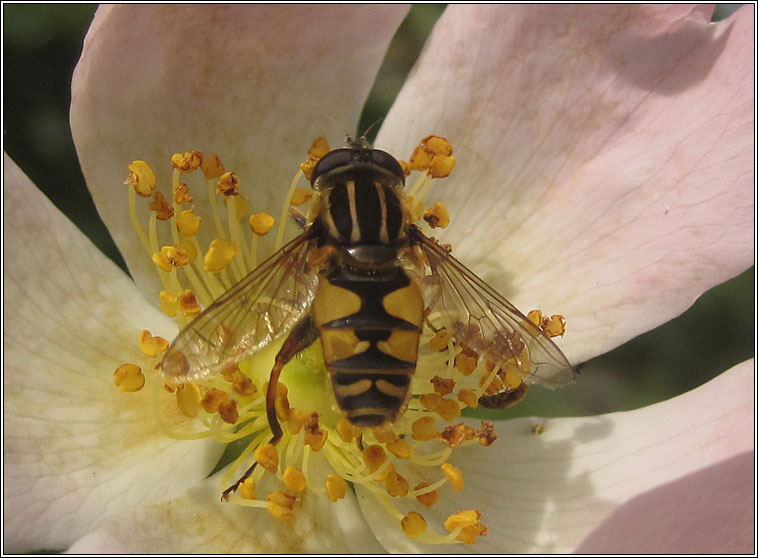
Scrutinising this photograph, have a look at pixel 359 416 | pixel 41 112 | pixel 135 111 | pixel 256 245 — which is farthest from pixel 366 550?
pixel 41 112

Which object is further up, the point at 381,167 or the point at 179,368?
the point at 381,167

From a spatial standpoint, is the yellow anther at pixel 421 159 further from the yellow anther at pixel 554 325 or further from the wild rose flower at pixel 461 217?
the yellow anther at pixel 554 325

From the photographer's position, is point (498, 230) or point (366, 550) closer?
point (366, 550)

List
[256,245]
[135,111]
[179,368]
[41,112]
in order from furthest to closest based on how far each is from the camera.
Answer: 1. [41,112]
2. [256,245]
3. [135,111]
4. [179,368]

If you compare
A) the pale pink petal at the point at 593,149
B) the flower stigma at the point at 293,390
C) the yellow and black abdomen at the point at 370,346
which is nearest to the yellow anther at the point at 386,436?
the flower stigma at the point at 293,390

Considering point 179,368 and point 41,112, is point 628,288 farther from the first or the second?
point 41,112

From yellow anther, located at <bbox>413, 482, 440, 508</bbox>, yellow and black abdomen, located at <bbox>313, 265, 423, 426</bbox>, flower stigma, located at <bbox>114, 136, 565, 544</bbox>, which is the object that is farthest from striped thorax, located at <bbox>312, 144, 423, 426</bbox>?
yellow anther, located at <bbox>413, 482, 440, 508</bbox>

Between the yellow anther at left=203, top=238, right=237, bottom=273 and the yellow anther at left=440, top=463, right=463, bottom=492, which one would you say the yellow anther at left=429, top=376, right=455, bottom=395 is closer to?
the yellow anther at left=440, top=463, right=463, bottom=492

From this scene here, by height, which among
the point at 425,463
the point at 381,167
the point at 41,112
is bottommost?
the point at 425,463
